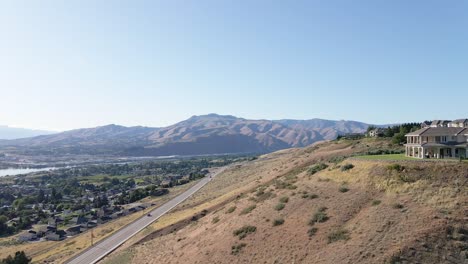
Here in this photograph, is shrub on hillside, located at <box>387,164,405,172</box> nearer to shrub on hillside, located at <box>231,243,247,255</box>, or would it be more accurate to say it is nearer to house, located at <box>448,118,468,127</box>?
shrub on hillside, located at <box>231,243,247,255</box>

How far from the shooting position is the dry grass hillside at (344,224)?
2547 centimetres

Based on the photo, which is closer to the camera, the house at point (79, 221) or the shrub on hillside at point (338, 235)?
the shrub on hillside at point (338, 235)

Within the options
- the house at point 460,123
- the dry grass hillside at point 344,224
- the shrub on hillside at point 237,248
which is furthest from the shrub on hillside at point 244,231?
the house at point 460,123

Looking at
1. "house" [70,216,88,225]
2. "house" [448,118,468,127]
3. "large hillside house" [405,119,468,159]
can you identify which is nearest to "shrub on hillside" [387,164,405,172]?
"large hillside house" [405,119,468,159]

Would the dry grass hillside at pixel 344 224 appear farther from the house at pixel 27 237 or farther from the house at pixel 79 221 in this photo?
the house at pixel 79 221

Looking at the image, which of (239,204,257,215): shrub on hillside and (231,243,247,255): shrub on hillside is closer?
(231,243,247,255): shrub on hillside

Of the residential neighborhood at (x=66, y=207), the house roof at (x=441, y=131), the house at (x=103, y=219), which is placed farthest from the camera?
the house at (x=103, y=219)

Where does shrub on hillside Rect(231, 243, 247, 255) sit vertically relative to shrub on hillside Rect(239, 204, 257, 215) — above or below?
below

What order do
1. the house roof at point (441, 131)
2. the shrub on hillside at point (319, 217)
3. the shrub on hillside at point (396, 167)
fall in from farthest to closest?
the house roof at point (441, 131), the shrub on hillside at point (396, 167), the shrub on hillside at point (319, 217)

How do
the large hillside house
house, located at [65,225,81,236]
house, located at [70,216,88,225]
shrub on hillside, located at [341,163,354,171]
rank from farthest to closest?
house, located at [70,216,88,225], house, located at [65,225,81,236], shrub on hillside, located at [341,163,354,171], the large hillside house

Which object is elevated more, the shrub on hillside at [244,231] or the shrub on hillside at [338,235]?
the shrub on hillside at [338,235]

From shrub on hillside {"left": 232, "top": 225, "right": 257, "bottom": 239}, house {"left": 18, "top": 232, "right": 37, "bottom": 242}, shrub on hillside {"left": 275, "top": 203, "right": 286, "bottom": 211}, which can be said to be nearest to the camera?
shrub on hillside {"left": 232, "top": 225, "right": 257, "bottom": 239}

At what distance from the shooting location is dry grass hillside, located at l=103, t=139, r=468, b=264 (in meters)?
25.5

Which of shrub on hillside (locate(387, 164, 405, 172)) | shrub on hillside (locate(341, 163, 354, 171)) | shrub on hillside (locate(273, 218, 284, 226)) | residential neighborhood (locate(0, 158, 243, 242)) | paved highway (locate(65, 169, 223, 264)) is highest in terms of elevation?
shrub on hillside (locate(387, 164, 405, 172))
